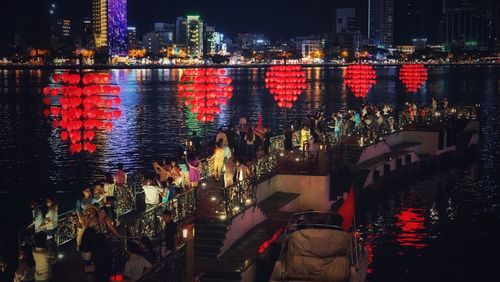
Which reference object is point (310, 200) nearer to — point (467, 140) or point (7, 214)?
point (7, 214)

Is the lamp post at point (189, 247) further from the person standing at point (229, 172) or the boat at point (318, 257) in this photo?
the person standing at point (229, 172)

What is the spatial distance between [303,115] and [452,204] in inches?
1898

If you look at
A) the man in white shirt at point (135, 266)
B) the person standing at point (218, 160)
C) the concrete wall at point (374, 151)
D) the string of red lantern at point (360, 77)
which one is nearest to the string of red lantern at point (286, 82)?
the concrete wall at point (374, 151)

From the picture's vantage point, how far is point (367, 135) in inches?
1447

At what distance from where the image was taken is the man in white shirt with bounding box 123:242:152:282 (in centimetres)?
1409

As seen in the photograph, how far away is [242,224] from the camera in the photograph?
21375 millimetres

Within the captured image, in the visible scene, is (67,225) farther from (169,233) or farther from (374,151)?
(374,151)

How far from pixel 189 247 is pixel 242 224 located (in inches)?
318

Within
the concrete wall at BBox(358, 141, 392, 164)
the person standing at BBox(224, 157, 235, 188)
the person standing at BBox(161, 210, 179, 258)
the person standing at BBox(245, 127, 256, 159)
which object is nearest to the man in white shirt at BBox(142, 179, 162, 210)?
the person standing at BBox(224, 157, 235, 188)

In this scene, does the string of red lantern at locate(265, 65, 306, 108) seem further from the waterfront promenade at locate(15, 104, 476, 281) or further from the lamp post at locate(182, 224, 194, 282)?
the lamp post at locate(182, 224, 194, 282)

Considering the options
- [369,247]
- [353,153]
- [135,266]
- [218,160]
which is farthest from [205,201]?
[353,153]

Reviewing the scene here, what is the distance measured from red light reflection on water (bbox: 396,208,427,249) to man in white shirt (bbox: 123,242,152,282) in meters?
14.8

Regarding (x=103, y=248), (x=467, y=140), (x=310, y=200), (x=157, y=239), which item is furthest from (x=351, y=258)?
(x=467, y=140)

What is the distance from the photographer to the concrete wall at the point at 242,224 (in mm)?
20047
